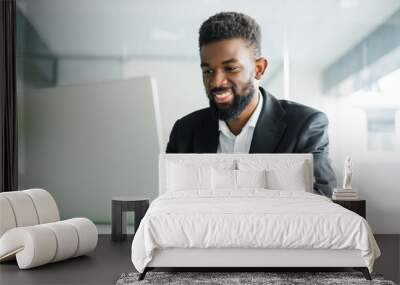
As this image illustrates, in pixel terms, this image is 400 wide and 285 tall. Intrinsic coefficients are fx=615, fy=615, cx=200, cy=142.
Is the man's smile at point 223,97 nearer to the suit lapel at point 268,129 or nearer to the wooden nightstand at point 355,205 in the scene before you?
the suit lapel at point 268,129

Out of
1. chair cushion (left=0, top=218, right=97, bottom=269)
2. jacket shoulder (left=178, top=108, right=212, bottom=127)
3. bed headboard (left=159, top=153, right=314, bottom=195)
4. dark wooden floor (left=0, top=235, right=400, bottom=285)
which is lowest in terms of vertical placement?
dark wooden floor (left=0, top=235, right=400, bottom=285)

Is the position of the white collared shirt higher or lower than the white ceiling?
lower

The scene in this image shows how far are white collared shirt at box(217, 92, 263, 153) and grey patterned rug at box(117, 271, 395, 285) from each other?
2310 millimetres

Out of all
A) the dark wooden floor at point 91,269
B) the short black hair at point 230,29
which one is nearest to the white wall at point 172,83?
the short black hair at point 230,29

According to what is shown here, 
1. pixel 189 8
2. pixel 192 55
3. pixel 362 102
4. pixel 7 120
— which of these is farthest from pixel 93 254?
pixel 362 102

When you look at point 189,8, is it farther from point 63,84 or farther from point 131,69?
point 63,84

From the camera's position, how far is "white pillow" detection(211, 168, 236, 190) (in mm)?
6141

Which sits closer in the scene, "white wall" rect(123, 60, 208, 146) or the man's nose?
the man's nose

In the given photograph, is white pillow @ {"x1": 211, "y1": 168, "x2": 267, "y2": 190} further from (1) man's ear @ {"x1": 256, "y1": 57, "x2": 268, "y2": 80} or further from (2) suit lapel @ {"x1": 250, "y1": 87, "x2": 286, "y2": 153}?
(1) man's ear @ {"x1": 256, "y1": 57, "x2": 268, "y2": 80}

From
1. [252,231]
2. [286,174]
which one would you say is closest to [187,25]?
[286,174]

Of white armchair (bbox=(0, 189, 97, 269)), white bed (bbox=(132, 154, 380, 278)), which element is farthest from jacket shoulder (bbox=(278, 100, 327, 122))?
white armchair (bbox=(0, 189, 97, 269))

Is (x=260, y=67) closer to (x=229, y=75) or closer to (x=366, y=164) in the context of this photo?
(x=229, y=75)

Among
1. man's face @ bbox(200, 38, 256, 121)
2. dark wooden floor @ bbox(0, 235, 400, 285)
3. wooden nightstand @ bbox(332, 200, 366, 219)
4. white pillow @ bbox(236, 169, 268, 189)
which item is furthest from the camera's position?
man's face @ bbox(200, 38, 256, 121)

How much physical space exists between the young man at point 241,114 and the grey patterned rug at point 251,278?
2275 millimetres
